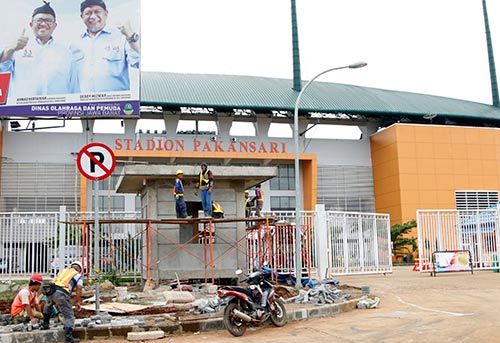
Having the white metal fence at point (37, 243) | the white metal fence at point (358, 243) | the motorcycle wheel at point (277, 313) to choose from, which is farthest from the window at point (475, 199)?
the motorcycle wheel at point (277, 313)

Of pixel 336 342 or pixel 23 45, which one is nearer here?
pixel 336 342

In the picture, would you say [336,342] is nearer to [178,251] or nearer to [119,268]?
[178,251]

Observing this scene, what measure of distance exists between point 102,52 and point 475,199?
32.7m

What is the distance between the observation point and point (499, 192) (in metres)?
47.2

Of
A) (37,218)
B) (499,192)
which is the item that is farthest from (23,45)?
(499,192)

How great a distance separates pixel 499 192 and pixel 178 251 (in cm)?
3833

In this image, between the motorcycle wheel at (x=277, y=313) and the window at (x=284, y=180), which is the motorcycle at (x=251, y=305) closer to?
the motorcycle wheel at (x=277, y=313)

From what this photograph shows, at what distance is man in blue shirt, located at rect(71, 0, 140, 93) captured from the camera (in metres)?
25.6

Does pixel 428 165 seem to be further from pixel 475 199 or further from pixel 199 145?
pixel 199 145

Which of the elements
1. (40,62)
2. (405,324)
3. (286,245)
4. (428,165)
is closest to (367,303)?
(405,324)

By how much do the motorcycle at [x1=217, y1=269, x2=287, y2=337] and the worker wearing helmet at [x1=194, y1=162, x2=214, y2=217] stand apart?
4.43 meters

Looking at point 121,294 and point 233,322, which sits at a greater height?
point 121,294

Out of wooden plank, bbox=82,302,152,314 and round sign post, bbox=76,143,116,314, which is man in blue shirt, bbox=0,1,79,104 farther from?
round sign post, bbox=76,143,116,314

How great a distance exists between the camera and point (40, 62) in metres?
26.2
